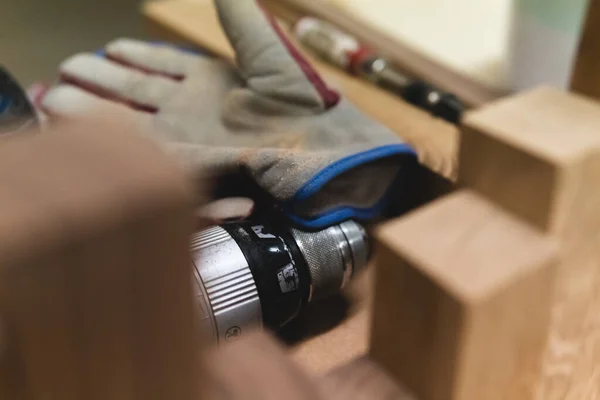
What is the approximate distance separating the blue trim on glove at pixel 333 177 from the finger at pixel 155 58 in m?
0.23

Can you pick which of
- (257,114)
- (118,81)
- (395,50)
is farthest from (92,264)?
(395,50)

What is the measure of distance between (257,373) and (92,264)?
10 centimetres

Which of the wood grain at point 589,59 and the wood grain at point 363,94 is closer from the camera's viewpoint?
the wood grain at point 589,59

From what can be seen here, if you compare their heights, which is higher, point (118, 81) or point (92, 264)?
point (92, 264)

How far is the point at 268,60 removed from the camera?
0.52 metres

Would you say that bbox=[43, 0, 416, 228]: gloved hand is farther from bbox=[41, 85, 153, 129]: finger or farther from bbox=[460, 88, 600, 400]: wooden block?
bbox=[460, 88, 600, 400]: wooden block

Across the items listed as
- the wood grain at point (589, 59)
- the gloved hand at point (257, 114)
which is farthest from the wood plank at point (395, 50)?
the wood grain at point (589, 59)

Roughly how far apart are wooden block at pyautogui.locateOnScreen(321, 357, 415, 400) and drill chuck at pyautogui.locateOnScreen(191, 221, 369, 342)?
0.34ft

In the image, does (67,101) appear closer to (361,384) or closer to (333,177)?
(333,177)

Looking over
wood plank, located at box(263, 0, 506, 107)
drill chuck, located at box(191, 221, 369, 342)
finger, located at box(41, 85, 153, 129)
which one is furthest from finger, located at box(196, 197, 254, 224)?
wood plank, located at box(263, 0, 506, 107)

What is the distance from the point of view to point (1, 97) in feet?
1.79

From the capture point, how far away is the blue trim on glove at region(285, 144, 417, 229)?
1.37 feet

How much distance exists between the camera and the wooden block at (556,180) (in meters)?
0.28

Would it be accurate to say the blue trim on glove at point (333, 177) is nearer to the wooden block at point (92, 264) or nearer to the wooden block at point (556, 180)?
the wooden block at point (556, 180)
